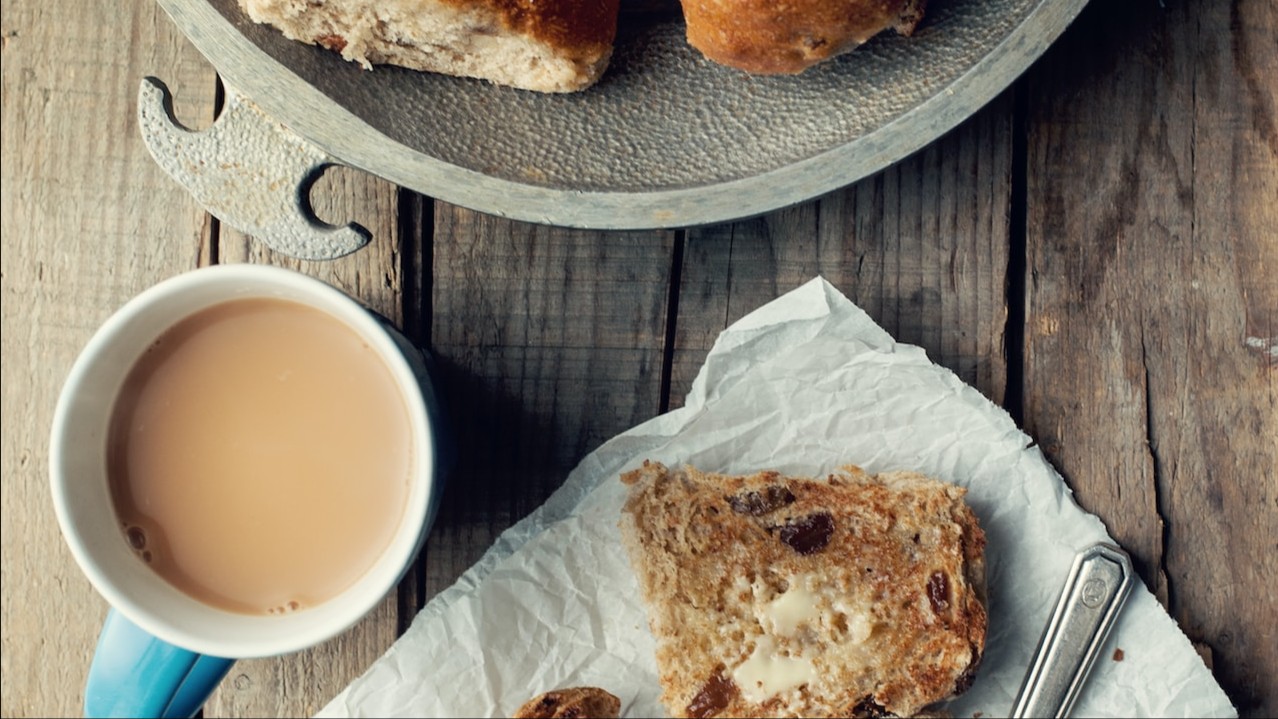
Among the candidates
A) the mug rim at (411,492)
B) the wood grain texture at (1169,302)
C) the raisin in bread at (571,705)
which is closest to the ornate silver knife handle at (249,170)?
the mug rim at (411,492)

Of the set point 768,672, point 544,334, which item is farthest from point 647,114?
point 768,672

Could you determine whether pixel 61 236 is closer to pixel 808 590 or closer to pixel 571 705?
pixel 571 705

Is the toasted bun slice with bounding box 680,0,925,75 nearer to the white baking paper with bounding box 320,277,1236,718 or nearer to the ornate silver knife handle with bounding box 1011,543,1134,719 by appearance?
the white baking paper with bounding box 320,277,1236,718

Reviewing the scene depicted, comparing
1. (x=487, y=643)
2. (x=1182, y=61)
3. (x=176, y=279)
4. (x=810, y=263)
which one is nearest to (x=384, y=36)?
(x=176, y=279)

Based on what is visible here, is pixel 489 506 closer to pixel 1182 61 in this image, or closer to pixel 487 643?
pixel 487 643

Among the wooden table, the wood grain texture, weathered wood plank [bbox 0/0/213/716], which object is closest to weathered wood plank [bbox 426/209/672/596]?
the wooden table

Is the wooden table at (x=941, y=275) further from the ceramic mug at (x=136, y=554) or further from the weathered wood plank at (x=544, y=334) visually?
the ceramic mug at (x=136, y=554)
